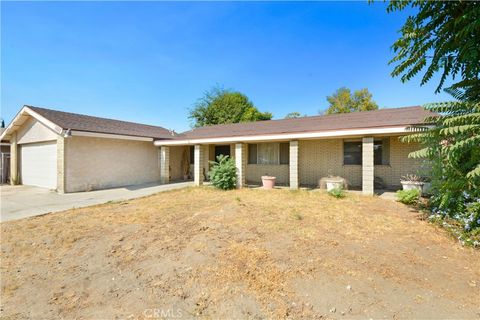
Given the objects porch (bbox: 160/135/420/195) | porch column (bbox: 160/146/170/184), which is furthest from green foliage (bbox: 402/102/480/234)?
porch column (bbox: 160/146/170/184)

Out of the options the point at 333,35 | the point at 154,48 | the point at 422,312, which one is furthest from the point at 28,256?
the point at 333,35

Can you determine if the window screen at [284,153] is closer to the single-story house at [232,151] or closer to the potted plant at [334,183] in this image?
the single-story house at [232,151]

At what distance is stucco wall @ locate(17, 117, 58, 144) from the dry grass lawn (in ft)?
23.5

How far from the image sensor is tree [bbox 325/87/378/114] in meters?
30.1

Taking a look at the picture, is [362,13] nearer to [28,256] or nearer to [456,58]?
[456,58]

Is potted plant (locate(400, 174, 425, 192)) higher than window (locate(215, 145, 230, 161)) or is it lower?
lower

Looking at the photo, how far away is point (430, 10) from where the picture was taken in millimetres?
4414

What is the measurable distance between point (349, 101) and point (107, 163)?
32176 mm

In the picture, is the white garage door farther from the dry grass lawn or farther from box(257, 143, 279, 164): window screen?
box(257, 143, 279, 164): window screen

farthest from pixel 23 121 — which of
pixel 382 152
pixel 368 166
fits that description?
pixel 382 152

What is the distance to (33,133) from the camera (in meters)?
12.0

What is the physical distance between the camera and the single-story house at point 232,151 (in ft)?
31.1

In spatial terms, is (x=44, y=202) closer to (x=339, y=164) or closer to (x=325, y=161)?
(x=325, y=161)
